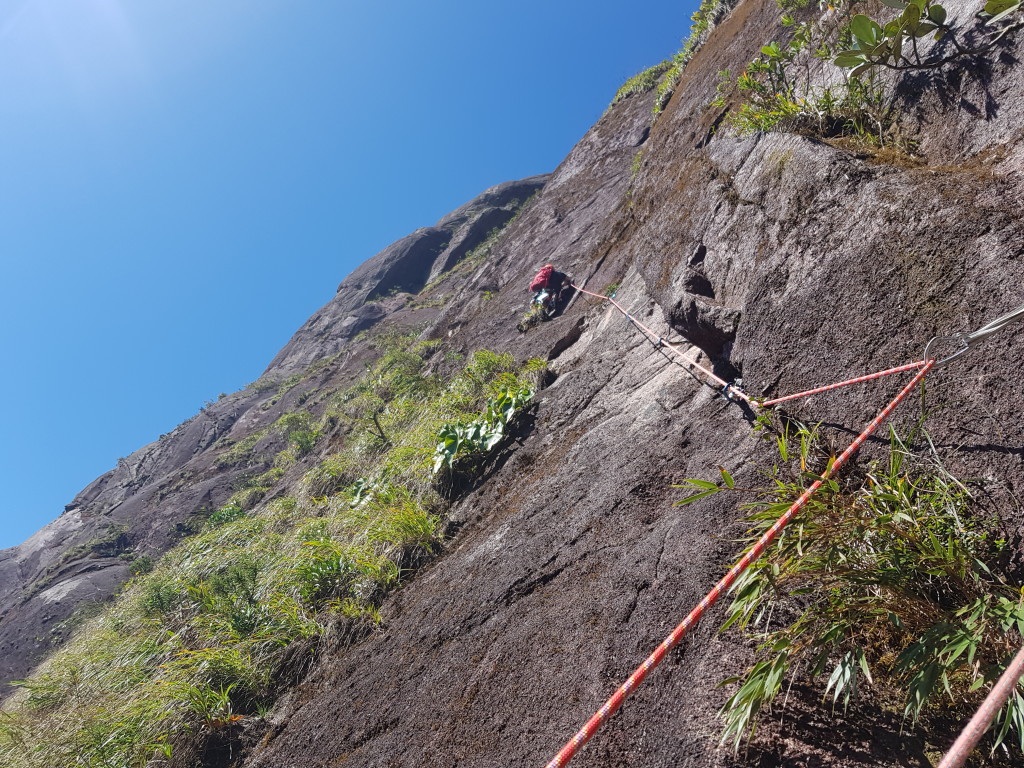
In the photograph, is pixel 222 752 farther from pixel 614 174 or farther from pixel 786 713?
pixel 614 174

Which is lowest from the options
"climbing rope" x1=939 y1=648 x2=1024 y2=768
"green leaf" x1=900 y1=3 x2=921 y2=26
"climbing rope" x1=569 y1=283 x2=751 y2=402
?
"climbing rope" x1=939 y1=648 x2=1024 y2=768

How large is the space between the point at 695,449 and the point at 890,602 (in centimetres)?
150

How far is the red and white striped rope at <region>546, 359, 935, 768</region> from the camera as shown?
1.48m

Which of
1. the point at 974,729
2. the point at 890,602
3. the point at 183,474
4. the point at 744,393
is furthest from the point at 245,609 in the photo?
the point at 183,474

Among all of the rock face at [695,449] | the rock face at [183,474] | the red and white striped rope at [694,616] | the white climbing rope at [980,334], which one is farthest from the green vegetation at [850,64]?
the rock face at [183,474]

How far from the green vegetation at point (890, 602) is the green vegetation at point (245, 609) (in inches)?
118

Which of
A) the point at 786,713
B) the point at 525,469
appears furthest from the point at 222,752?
the point at 786,713

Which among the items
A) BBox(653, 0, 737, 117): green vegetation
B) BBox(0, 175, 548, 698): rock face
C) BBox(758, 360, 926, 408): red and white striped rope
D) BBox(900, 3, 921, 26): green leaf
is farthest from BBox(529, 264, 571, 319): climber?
BBox(0, 175, 548, 698): rock face

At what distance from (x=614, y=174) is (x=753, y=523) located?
11180 mm

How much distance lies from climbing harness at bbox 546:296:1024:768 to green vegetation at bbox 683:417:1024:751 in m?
Answer: 0.10

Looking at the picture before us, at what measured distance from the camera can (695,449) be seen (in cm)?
324

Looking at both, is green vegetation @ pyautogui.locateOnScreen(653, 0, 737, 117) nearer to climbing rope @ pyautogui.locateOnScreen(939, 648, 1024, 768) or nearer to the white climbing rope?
the white climbing rope

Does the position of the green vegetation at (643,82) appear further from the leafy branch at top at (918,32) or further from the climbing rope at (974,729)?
the climbing rope at (974,729)

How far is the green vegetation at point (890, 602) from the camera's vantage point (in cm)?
159
